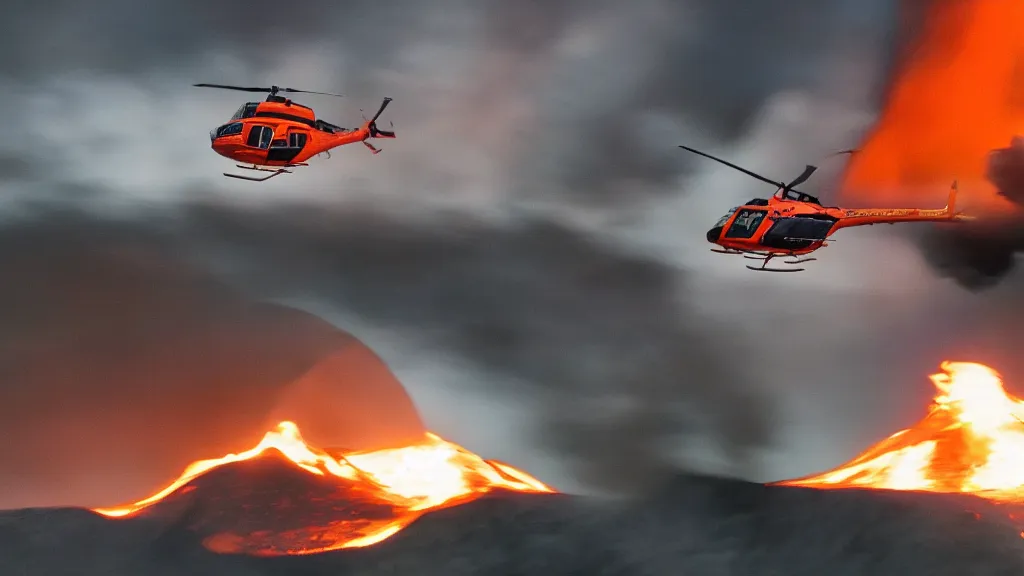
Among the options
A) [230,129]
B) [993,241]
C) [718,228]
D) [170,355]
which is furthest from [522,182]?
[993,241]

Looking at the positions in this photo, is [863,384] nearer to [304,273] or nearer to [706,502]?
[706,502]

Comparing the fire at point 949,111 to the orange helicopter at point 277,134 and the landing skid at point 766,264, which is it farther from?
the orange helicopter at point 277,134

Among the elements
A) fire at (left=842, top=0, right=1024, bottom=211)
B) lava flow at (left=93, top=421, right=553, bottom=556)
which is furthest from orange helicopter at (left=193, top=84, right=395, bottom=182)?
fire at (left=842, top=0, right=1024, bottom=211)

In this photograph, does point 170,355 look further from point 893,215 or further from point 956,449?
point 956,449

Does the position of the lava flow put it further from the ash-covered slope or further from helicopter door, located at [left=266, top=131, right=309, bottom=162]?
helicopter door, located at [left=266, top=131, right=309, bottom=162]

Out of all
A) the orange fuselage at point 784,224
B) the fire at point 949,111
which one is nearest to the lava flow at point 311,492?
the orange fuselage at point 784,224

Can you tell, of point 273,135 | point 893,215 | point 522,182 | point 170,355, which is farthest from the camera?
point 522,182
